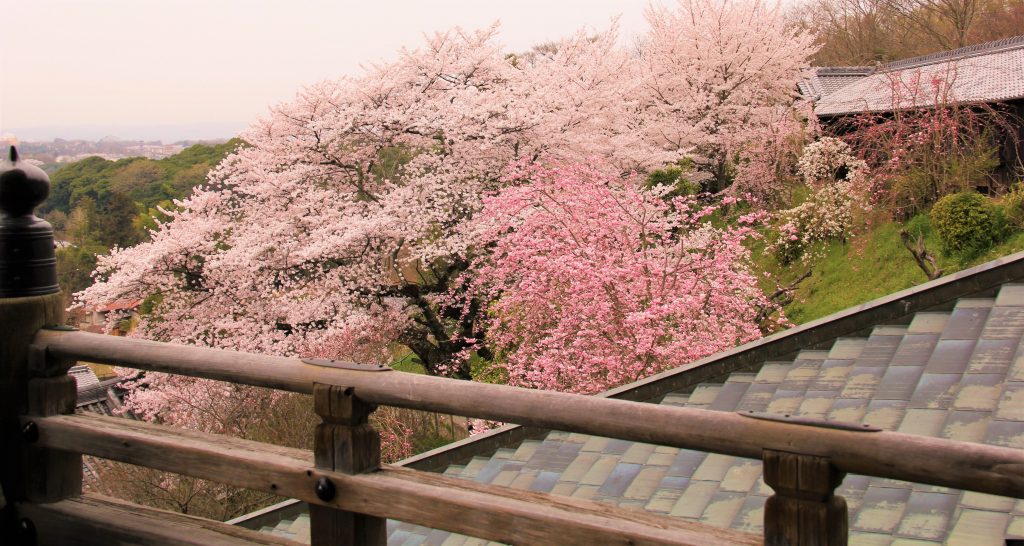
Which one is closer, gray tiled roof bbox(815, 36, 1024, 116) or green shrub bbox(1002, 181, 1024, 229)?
green shrub bbox(1002, 181, 1024, 229)

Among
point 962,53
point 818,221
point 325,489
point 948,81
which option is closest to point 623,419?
point 325,489

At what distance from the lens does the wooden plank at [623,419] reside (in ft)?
5.33

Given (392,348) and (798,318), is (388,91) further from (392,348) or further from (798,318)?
(798,318)

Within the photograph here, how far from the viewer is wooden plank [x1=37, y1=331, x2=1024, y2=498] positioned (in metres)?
1.62

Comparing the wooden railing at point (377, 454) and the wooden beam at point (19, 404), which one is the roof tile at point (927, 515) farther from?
the wooden beam at point (19, 404)

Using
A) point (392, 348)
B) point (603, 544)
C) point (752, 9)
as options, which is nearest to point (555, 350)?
point (392, 348)

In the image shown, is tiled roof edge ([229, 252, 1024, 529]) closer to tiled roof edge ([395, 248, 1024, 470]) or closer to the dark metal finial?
tiled roof edge ([395, 248, 1024, 470])

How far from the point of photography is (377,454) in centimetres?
243

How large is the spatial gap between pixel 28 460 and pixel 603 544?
220 cm

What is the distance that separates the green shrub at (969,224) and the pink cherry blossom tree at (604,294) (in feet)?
10.3

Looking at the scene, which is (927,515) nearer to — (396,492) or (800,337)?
(800,337)

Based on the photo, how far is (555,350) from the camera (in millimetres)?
11055

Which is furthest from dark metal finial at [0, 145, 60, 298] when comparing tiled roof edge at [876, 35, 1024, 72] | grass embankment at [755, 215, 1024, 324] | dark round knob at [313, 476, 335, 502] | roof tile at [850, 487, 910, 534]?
tiled roof edge at [876, 35, 1024, 72]

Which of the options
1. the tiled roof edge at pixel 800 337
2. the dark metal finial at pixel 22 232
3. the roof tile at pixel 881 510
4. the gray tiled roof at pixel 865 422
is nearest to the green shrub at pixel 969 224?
the tiled roof edge at pixel 800 337
